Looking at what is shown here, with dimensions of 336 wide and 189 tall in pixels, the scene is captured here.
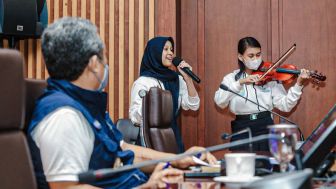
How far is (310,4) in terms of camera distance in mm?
4590

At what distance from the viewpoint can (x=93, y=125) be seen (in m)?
1.63

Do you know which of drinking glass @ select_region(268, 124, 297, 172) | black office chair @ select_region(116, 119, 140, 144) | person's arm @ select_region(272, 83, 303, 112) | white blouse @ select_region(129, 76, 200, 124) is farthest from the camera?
person's arm @ select_region(272, 83, 303, 112)

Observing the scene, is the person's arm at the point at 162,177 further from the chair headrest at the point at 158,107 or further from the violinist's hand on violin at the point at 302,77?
the violinist's hand on violin at the point at 302,77

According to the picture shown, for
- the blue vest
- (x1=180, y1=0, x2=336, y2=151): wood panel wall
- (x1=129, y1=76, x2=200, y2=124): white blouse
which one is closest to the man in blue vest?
the blue vest

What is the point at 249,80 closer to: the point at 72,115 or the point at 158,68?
the point at 158,68

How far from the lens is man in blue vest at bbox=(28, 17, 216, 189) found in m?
1.47

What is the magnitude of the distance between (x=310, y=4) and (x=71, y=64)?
3405mm

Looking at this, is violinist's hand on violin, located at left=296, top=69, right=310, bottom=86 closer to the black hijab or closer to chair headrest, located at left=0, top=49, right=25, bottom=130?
the black hijab

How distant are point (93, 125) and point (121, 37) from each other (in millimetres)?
2993

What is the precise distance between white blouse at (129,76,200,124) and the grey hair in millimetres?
1871

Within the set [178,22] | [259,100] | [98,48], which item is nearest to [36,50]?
[178,22]

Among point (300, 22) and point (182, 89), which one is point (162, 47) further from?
point (300, 22)

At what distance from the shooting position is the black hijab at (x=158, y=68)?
391 cm

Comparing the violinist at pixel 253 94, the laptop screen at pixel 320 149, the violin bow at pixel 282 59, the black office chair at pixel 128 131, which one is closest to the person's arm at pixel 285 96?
the violinist at pixel 253 94
